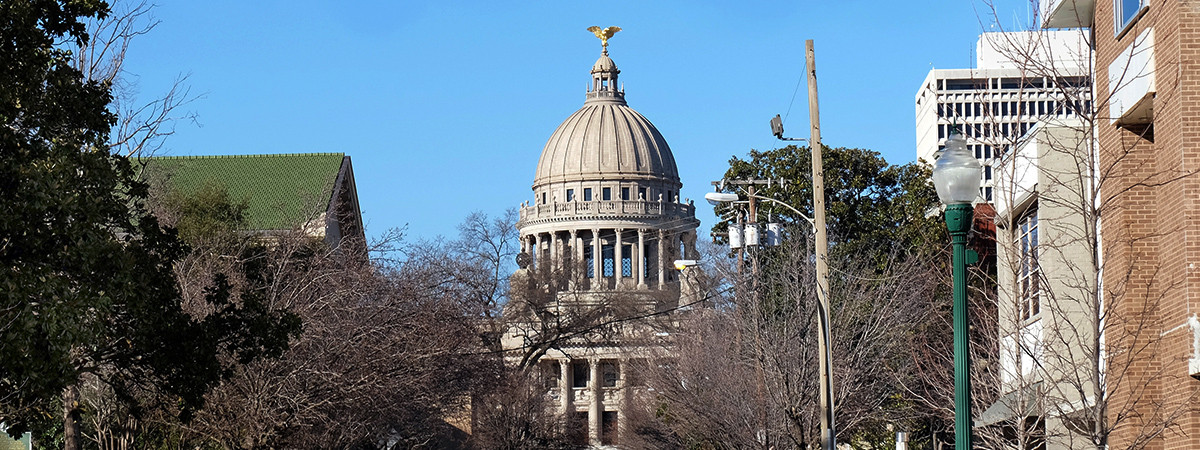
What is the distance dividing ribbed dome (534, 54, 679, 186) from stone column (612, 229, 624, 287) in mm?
5623

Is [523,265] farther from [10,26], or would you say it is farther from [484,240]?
[10,26]

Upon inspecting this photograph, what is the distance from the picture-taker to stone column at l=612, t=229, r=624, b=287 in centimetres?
13138

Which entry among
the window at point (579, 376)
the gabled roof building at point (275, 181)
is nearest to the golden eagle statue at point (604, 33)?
the window at point (579, 376)

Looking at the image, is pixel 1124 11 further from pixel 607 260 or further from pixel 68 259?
pixel 607 260

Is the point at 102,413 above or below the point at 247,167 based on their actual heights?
below

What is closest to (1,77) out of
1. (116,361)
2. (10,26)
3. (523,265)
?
(10,26)

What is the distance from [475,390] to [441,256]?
4.84 metres

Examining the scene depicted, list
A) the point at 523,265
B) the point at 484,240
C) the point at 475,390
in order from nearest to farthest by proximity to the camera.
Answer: the point at 475,390 → the point at 484,240 → the point at 523,265

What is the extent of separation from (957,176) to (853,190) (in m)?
46.1

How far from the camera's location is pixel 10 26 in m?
20.7

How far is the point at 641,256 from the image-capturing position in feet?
435

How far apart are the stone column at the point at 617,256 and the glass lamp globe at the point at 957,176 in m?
116

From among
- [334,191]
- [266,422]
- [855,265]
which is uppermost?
[334,191]

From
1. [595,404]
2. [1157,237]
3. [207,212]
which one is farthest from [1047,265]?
[595,404]
